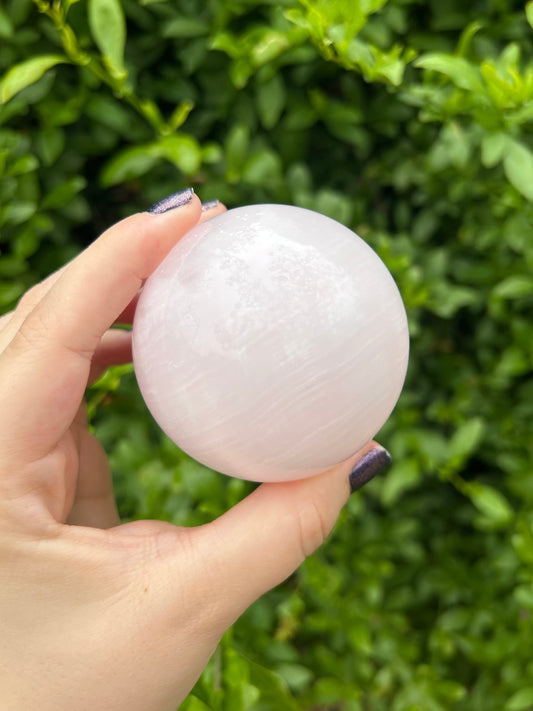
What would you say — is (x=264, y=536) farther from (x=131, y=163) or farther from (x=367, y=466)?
(x=131, y=163)

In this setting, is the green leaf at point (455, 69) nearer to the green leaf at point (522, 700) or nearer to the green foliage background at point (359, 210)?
the green foliage background at point (359, 210)

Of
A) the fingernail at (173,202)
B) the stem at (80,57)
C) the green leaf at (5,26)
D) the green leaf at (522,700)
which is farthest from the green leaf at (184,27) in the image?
the green leaf at (522,700)

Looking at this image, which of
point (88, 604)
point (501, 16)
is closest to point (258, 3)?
point (501, 16)

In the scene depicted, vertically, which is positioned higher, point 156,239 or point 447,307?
point 156,239

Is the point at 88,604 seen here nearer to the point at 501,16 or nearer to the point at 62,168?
the point at 62,168

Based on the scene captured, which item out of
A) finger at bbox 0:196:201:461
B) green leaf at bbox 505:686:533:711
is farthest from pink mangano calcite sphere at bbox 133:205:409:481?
green leaf at bbox 505:686:533:711

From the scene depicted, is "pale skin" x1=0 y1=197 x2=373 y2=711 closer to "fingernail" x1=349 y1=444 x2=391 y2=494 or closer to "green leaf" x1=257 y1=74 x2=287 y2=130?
"fingernail" x1=349 y1=444 x2=391 y2=494

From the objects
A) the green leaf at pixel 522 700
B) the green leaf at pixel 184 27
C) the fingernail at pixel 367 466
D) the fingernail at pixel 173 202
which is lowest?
the green leaf at pixel 522 700
